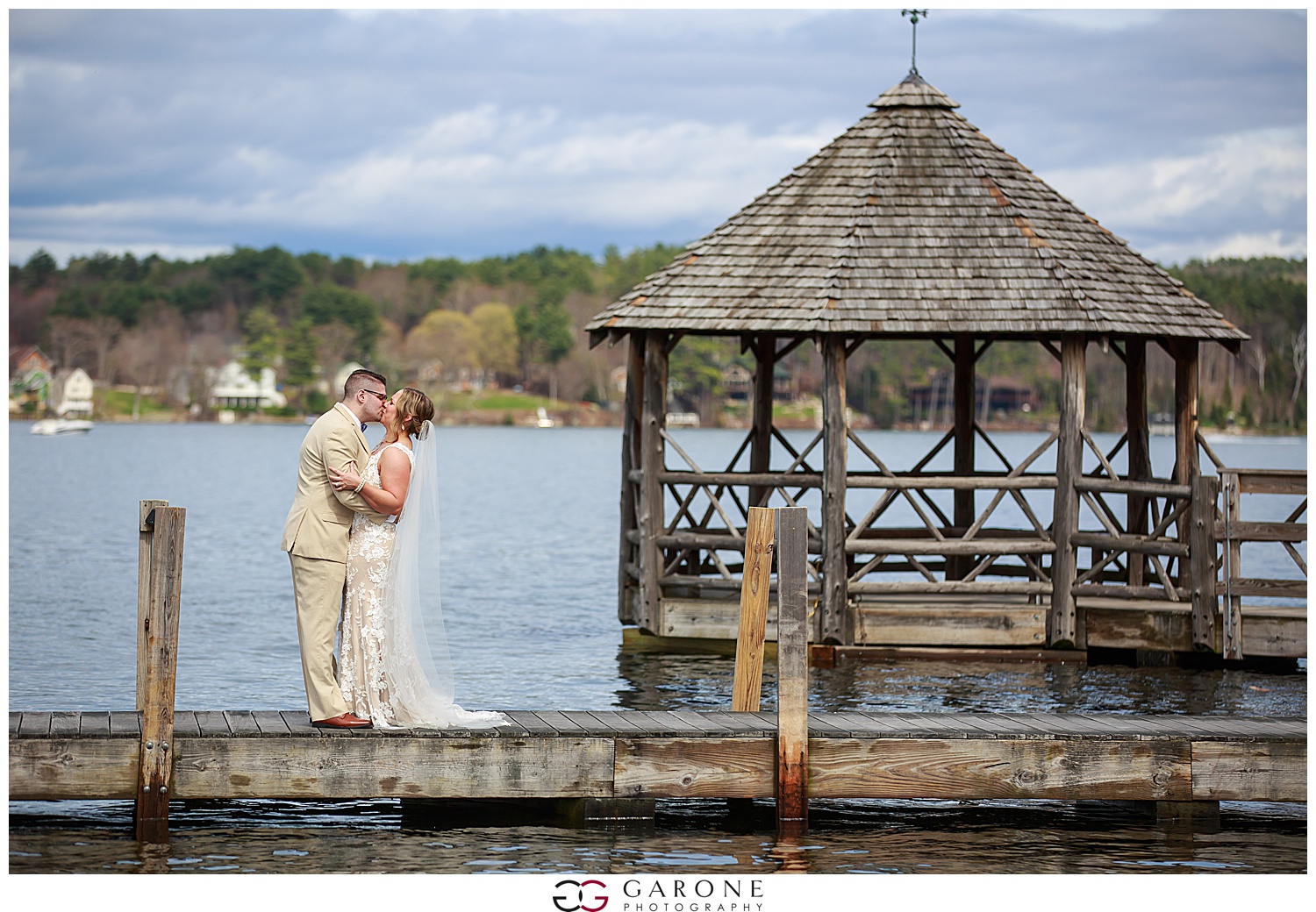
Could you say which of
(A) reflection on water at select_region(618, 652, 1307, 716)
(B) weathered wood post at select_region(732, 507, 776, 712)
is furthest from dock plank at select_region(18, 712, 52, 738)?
(A) reflection on water at select_region(618, 652, 1307, 716)

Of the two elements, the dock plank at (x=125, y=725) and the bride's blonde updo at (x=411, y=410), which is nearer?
the dock plank at (x=125, y=725)

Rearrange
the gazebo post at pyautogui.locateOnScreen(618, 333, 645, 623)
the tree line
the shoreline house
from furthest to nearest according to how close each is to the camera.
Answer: the tree line, the shoreline house, the gazebo post at pyautogui.locateOnScreen(618, 333, 645, 623)

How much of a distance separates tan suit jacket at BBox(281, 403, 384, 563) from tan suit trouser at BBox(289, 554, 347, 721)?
8 cm

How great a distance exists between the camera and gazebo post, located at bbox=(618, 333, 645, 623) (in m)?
17.2

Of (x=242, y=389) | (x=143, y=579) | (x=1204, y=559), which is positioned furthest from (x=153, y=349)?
(x=143, y=579)

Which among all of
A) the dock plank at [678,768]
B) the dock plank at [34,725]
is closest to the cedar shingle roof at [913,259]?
the dock plank at [678,768]

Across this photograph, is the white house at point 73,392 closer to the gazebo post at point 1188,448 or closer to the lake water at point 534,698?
the lake water at point 534,698

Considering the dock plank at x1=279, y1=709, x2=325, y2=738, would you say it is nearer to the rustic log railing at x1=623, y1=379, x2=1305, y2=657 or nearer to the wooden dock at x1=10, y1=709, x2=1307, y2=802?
the wooden dock at x1=10, y1=709, x2=1307, y2=802

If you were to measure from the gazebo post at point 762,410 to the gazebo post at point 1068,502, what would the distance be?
130 inches

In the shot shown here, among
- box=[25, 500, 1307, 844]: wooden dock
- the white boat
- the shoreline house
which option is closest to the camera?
box=[25, 500, 1307, 844]: wooden dock

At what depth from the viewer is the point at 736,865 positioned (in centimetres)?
947

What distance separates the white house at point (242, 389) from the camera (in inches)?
5089

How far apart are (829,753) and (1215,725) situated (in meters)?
2.44

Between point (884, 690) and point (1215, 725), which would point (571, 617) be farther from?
point (1215, 725)
